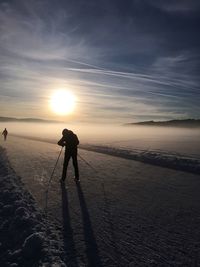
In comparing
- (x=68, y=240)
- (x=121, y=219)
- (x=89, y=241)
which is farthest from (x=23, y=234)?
(x=121, y=219)

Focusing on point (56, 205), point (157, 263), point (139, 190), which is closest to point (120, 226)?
point (157, 263)

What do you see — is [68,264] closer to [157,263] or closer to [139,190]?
[157,263]

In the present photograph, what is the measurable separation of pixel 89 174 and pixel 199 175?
482cm

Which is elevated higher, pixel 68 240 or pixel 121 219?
pixel 121 219

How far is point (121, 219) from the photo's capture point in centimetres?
730

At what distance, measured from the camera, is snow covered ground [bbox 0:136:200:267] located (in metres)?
5.37

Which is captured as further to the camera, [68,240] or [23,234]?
[23,234]

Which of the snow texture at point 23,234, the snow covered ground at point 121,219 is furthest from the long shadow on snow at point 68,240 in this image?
the snow texture at point 23,234

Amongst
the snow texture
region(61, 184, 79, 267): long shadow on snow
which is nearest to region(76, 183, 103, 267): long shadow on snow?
region(61, 184, 79, 267): long shadow on snow

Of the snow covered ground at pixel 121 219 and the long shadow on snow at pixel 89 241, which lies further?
the snow covered ground at pixel 121 219

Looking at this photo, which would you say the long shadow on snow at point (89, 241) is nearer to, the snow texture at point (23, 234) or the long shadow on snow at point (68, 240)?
the long shadow on snow at point (68, 240)

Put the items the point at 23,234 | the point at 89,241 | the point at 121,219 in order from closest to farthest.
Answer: the point at 89,241
the point at 23,234
the point at 121,219

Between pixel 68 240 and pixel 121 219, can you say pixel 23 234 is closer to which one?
pixel 68 240

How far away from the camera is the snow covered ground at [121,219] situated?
5.37 meters
